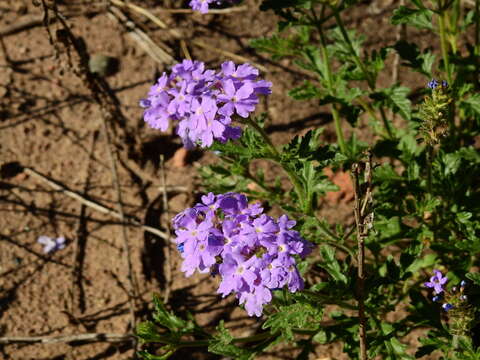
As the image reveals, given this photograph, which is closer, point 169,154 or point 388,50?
point 388,50

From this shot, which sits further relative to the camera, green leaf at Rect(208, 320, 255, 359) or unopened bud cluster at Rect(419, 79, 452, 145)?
green leaf at Rect(208, 320, 255, 359)

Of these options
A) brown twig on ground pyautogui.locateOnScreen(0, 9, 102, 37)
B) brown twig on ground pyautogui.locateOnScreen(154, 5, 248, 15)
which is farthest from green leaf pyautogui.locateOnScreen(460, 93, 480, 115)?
brown twig on ground pyautogui.locateOnScreen(0, 9, 102, 37)

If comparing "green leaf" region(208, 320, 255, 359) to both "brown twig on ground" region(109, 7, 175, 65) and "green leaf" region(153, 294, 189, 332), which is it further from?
"brown twig on ground" region(109, 7, 175, 65)

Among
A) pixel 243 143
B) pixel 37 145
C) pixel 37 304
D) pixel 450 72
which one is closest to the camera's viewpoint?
pixel 243 143

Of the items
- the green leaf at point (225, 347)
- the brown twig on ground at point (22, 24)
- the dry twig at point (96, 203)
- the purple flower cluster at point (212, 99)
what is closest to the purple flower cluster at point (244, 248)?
the purple flower cluster at point (212, 99)

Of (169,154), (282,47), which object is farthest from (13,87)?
(282,47)

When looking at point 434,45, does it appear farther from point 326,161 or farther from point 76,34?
point 76,34
